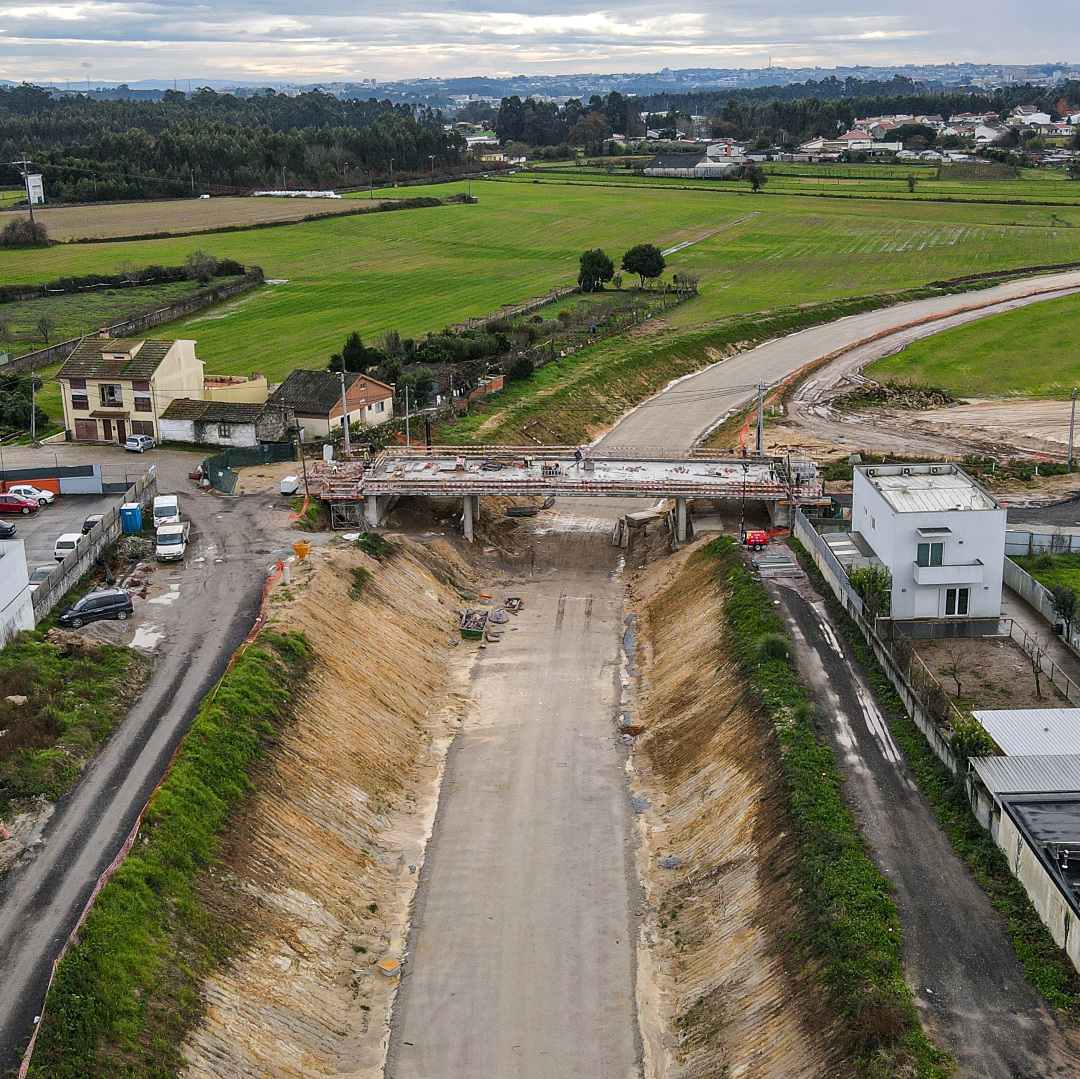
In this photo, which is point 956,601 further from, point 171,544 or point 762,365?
point 762,365

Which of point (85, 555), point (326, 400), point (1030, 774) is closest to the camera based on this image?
point (1030, 774)

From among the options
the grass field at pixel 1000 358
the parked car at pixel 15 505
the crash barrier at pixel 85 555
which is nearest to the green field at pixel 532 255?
the grass field at pixel 1000 358

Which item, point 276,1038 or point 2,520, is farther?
point 2,520

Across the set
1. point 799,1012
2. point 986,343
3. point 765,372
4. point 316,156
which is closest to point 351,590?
point 799,1012

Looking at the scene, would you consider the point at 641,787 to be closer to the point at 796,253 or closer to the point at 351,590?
the point at 351,590

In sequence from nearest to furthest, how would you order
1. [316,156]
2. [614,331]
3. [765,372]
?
1. [765,372]
2. [614,331]
3. [316,156]

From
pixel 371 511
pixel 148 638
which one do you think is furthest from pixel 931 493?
pixel 148 638
